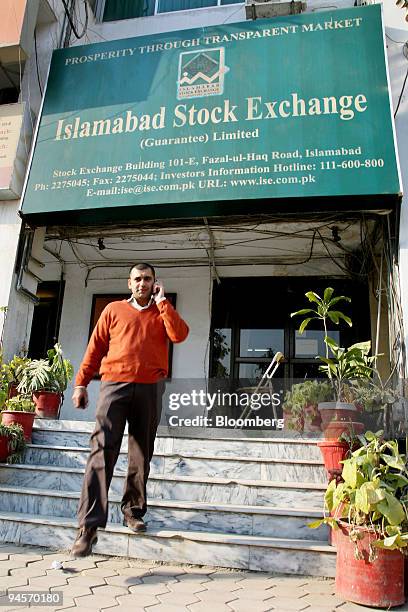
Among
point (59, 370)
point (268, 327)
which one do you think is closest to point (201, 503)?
point (59, 370)

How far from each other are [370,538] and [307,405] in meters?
1.95

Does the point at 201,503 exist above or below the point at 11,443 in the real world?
below

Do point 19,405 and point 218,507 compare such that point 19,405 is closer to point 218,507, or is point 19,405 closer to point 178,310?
point 218,507

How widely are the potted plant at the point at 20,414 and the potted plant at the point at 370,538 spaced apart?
112 inches

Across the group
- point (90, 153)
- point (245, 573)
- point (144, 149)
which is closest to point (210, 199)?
point (144, 149)

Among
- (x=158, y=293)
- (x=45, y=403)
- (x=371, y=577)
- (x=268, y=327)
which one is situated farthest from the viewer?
(x=268, y=327)

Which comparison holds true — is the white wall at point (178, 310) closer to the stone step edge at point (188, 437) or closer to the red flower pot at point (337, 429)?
the stone step edge at point (188, 437)

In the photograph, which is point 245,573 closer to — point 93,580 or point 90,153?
point 93,580

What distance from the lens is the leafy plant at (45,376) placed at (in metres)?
4.79

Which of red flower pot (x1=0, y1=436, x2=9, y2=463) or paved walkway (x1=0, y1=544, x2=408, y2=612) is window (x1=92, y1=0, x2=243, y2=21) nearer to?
red flower pot (x1=0, y1=436, x2=9, y2=463)

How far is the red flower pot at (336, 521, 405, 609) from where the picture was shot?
2287 mm

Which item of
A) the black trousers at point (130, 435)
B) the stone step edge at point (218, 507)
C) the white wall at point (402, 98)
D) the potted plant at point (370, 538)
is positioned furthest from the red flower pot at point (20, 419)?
the white wall at point (402, 98)

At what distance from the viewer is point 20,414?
13.8ft

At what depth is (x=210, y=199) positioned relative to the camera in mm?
4668
